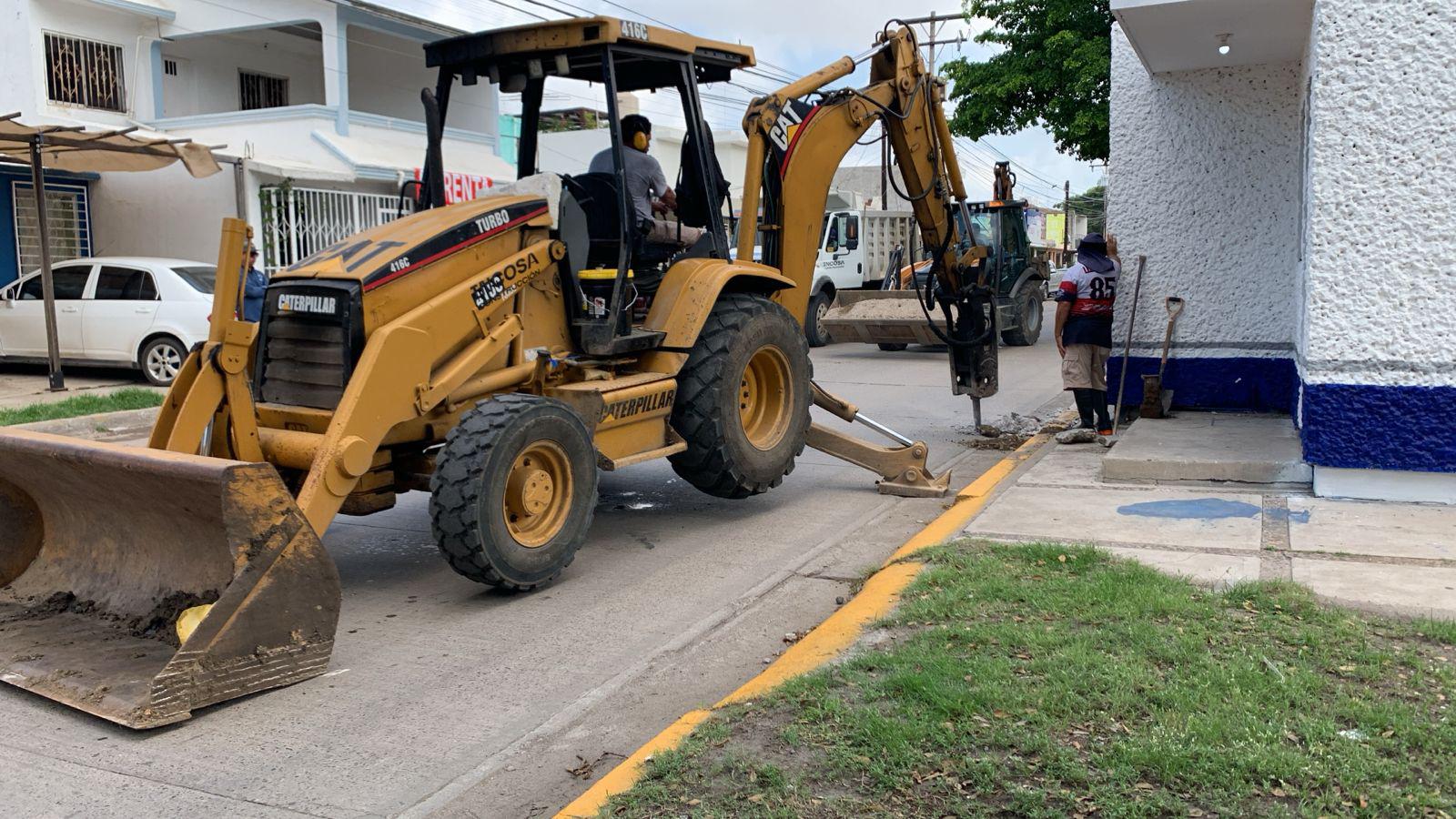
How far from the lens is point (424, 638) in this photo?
5.52m

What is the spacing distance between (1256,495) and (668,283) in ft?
12.3

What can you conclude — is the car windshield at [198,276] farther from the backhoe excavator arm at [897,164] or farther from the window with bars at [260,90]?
the backhoe excavator arm at [897,164]

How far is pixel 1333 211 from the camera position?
23.0 feet

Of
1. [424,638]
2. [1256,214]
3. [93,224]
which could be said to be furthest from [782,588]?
[93,224]

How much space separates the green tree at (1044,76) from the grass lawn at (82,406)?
1534cm

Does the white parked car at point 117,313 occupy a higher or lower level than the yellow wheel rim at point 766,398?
higher

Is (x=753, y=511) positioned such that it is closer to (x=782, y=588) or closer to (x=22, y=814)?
(x=782, y=588)

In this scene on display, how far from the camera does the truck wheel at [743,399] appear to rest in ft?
23.7

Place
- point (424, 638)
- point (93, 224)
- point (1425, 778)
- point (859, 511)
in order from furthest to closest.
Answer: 1. point (93, 224)
2. point (859, 511)
3. point (424, 638)
4. point (1425, 778)

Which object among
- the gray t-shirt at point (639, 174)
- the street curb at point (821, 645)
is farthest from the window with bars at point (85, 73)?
the street curb at point (821, 645)

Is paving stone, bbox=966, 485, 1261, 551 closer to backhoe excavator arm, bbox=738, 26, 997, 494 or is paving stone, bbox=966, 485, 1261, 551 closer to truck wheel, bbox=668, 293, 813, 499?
backhoe excavator arm, bbox=738, 26, 997, 494

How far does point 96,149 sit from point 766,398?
1053 centimetres

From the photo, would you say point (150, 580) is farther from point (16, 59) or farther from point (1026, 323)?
point (1026, 323)

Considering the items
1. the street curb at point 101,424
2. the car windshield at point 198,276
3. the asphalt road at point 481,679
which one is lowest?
the asphalt road at point 481,679
